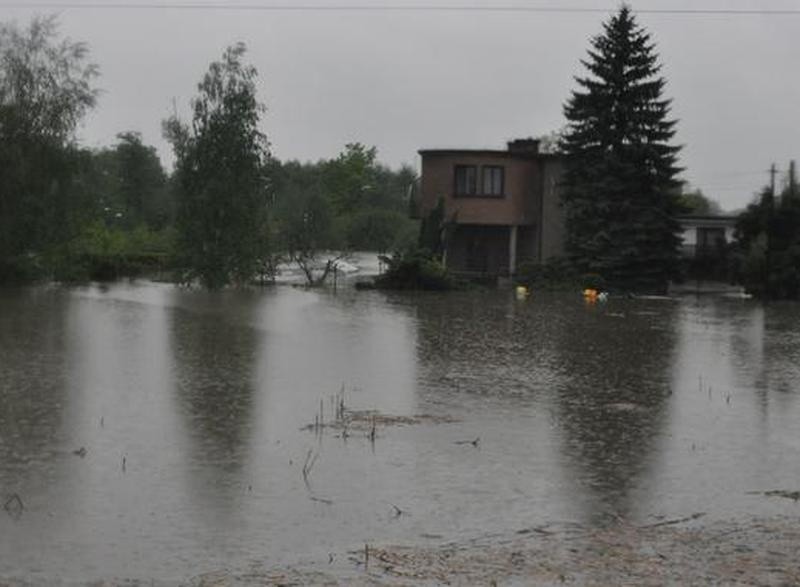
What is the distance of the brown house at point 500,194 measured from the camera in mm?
58094

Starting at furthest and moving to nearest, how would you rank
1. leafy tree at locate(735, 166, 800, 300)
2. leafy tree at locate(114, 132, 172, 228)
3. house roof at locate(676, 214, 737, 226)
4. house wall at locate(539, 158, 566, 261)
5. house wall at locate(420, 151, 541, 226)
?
1. leafy tree at locate(114, 132, 172, 228)
2. house roof at locate(676, 214, 737, 226)
3. house wall at locate(539, 158, 566, 261)
4. house wall at locate(420, 151, 541, 226)
5. leafy tree at locate(735, 166, 800, 300)

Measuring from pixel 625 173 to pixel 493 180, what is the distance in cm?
849

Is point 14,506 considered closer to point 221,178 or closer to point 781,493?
point 781,493

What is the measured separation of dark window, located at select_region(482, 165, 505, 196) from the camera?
58312mm

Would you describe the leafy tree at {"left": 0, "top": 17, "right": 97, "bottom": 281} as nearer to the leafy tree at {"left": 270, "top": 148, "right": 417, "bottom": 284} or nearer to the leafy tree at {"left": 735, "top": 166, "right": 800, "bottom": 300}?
the leafy tree at {"left": 270, "top": 148, "right": 417, "bottom": 284}

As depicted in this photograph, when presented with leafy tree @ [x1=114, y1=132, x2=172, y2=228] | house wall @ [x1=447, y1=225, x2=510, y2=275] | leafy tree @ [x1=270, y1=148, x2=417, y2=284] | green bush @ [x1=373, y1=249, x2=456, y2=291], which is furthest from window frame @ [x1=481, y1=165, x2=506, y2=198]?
leafy tree @ [x1=114, y1=132, x2=172, y2=228]

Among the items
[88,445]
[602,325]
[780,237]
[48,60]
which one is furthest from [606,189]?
[88,445]

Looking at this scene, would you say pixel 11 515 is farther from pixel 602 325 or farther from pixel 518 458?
pixel 602 325

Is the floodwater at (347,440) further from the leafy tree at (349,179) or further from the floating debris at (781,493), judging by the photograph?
the leafy tree at (349,179)

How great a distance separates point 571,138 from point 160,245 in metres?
28.8

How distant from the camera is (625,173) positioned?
5203 cm

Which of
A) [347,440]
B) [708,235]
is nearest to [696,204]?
[708,235]

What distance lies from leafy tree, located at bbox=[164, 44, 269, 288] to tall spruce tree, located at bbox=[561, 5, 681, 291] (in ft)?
54.1

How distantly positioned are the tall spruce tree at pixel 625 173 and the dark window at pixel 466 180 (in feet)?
21.5
